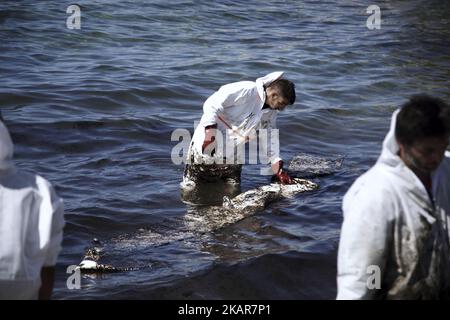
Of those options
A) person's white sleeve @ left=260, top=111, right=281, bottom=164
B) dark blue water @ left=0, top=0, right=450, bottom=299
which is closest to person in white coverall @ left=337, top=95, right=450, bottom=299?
dark blue water @ left=0, top=0, right=450, bottom=299

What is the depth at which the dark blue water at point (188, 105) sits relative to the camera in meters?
6.35

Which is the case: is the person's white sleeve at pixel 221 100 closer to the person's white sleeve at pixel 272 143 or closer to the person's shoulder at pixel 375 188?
the person's white sleeve at pixel 272 143

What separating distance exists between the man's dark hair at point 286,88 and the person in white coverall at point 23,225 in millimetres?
4330

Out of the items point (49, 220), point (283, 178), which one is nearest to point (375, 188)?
point (49, 220)

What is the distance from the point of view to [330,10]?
1956cm

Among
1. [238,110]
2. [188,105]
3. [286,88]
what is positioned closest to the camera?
[286,88]

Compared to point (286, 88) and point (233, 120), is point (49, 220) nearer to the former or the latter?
point (286, 88)

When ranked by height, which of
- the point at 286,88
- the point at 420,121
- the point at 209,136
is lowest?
the point at 209,136

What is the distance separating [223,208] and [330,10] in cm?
1262

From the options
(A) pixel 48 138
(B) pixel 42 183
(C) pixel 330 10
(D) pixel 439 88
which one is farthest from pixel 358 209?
(C) pixel 330 10

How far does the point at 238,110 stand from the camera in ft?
25.5

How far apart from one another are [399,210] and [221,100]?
4398 millimetres

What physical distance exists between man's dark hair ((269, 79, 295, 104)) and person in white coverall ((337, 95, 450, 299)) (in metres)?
4.06

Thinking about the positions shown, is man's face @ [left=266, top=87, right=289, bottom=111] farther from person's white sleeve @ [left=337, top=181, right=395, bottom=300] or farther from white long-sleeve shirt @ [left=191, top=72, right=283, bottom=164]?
person's white sleeve @ [left=337, top=181, right=395, bottom=300]
